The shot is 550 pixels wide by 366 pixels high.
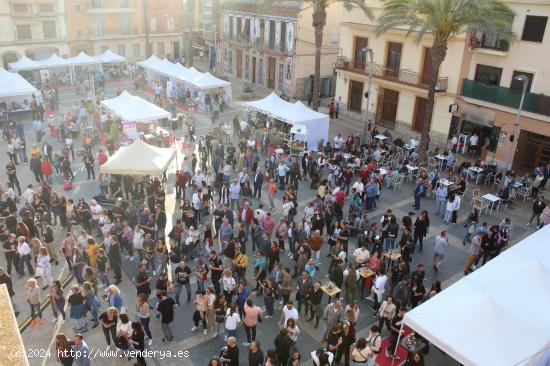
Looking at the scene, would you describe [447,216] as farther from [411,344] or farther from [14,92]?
[14,92]

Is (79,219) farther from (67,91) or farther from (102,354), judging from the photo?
(67,91)

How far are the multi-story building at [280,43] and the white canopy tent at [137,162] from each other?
18.2 meters

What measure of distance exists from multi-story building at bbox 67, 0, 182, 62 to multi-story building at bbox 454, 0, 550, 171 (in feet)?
92.2

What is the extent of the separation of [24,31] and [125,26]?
9.07 meters

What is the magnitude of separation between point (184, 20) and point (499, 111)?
1589 inches

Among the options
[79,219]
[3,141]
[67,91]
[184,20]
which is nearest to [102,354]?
[79,219]

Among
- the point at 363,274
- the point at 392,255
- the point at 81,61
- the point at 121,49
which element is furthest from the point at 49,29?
the point at 363,274

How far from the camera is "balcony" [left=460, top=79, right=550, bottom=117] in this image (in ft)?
66.0

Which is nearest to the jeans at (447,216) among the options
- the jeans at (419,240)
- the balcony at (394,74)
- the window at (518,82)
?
the jeans at (419,240)

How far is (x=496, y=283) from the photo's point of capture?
32.6 feet

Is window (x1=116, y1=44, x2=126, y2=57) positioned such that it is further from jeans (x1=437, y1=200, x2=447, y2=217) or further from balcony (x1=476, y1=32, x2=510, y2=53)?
jeans (x1=437, y1=200, x2=447, y2=217)

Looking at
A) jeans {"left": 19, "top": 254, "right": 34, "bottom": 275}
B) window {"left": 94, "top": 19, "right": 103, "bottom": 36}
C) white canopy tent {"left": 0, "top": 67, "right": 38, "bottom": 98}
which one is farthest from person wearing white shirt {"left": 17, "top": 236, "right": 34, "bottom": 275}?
window {"left": 94, "top": 19, "right": 103, "bottom": 36}

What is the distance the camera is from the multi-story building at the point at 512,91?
20203mm

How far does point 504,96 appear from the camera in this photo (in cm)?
2155
